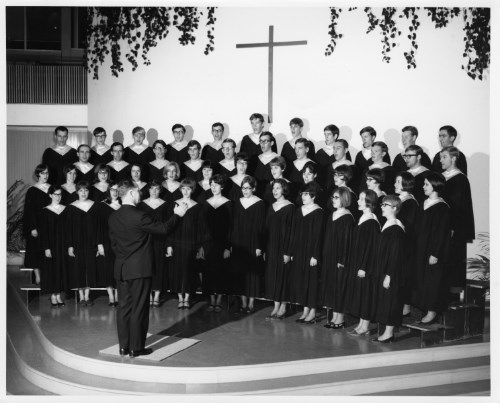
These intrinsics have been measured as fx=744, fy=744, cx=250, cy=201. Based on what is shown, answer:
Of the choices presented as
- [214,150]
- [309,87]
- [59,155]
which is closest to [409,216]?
[309,87]

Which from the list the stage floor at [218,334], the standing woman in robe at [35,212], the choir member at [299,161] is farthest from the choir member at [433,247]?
the standing woman in robe at [35,212]

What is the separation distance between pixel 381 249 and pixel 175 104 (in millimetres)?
2986

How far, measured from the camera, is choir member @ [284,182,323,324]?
5953mm

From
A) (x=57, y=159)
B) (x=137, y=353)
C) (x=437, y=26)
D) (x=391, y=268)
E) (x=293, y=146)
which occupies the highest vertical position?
(x=437, y=26)

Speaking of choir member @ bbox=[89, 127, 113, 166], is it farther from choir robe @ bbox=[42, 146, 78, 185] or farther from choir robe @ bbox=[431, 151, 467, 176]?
choir robe @ bbox=[431, 151, 467, 176]

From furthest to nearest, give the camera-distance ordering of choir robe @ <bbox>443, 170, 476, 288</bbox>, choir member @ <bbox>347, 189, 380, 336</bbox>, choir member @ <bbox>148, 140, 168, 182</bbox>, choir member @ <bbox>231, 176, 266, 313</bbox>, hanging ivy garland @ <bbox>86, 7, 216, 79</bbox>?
hanging ivy garland @ <bbox>86, 7, 216, 79</bbox> → choir member @ <bbox>148, 140, 168, 182</bbox> → choir member @ <bbox>231, 176, 266, 313</bbox> → choir robe @ <bbox>443, 170, 476, 288</bbox> → choir member @ <bbox>347, 189, 380, 336</bbox>

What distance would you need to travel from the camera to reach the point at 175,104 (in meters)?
7.54

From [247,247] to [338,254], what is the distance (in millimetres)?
878

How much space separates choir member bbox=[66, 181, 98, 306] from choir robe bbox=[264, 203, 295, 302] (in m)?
1.55

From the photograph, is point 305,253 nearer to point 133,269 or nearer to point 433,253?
point 433,253

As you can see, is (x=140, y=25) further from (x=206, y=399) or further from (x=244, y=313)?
(x=206, y=399)

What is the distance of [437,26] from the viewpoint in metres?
6.64

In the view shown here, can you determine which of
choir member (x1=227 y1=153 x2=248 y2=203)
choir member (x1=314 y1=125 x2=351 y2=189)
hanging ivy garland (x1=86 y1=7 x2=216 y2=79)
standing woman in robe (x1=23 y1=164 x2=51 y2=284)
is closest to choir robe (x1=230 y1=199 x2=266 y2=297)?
choir member (x1=227 y1=153 x2=248 y2=203)

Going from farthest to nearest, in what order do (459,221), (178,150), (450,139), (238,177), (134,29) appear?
(134,29) < (178,150) < (238,177) < (450,139) < (459,221)
